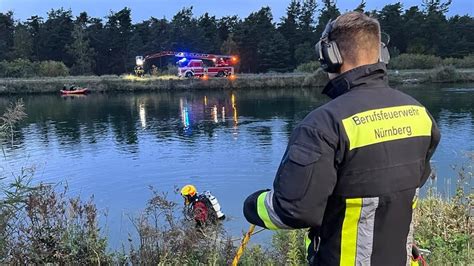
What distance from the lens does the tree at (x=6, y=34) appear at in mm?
60531

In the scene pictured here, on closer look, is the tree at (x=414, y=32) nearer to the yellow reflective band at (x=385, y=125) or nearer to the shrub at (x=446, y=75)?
the shrub at (x=446, y=75)

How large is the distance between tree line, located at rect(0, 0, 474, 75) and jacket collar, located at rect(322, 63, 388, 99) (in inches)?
2160

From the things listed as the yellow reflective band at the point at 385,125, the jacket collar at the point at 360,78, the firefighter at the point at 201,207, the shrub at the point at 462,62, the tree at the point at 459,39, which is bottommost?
the firefighter at the point at 201,207

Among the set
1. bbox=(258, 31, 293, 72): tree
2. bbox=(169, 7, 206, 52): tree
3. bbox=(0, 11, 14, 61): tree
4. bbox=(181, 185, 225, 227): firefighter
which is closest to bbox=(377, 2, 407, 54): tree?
bbox=(258, 31, 293, 72): tree

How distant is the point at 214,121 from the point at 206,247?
682 inches

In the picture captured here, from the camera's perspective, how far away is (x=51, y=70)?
55.2m

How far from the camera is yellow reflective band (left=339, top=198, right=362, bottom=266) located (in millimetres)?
1739

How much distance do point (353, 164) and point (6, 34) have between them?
71009 mm

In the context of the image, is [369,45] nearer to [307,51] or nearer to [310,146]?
[310,146]

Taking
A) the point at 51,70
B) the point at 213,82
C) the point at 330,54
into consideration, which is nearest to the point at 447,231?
the point at 330,54

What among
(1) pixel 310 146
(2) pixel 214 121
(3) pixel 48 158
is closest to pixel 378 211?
(1) pixel 310 146

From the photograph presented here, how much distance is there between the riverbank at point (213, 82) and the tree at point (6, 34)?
17.3 meters

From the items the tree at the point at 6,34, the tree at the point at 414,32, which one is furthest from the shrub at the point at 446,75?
the tree at the point at 6,34

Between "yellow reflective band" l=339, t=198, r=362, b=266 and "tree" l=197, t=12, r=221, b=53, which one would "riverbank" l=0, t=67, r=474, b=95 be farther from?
"yellow reflective band" l=339, t=198, r=362, b=266
